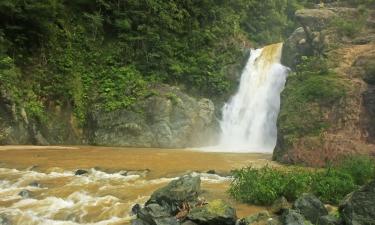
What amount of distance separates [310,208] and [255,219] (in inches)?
40.3

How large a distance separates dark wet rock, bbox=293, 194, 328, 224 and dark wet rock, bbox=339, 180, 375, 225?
0.45 metres

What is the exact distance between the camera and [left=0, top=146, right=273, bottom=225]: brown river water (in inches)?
355

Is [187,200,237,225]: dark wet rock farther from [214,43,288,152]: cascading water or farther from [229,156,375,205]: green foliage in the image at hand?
[214,43,288,152]: cascading water

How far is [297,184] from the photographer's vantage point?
9477 mm

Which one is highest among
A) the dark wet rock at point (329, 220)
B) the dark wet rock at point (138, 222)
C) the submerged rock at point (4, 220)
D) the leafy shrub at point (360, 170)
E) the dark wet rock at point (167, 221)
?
the leafy shrub at point (360, 170)

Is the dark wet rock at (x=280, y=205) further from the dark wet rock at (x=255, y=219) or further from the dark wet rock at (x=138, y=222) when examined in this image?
the dark wet rock at (x=138, y=222)

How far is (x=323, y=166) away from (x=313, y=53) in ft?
27.4

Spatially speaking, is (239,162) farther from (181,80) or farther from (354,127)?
(181,80)

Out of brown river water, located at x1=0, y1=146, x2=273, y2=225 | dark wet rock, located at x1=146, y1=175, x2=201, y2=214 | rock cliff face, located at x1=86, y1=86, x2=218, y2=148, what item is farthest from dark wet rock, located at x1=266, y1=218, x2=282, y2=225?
rock cliff face, located at x1=86, y1=86, x2=218, y2=148

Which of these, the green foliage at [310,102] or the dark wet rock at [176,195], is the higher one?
the green foliage at [310,102]

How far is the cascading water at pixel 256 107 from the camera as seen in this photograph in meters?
23.0

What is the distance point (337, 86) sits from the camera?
1605 centimetres

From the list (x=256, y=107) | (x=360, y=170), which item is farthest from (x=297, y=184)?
(x=256, y=107)

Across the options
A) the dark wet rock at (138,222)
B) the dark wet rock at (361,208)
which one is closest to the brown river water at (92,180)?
the dark wet rock at (138,222)
